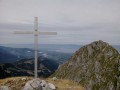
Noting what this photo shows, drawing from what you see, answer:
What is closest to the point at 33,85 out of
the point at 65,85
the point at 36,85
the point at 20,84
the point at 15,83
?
the point at 36,85

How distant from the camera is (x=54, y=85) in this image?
41062 mm

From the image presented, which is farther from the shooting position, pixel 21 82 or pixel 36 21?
pixel 21 82

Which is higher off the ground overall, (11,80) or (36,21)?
(36,21)

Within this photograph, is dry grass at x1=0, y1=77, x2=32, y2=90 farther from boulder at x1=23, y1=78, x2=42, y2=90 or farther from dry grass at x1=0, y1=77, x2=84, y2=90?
boulder at x1=23, y1=78, x2=42, y2=90

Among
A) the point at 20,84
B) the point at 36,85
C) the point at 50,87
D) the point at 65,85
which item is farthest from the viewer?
the point at 65,85

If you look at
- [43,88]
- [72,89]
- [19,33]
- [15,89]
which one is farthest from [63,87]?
[19,33]

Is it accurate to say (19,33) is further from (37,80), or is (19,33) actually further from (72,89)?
(72,89)

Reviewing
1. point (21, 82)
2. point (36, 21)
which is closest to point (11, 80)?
point (21, 82)

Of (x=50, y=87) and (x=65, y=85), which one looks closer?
(x=50, y=87)

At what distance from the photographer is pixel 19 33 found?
38.9 m

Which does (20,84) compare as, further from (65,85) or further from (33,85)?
(65,85)

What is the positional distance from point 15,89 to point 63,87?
7677 millimetres

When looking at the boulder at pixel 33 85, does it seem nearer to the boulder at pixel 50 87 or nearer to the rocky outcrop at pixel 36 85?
the rocky outcrop at pixel 36 85

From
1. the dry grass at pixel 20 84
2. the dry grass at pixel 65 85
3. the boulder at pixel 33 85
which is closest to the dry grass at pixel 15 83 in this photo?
the dry grass at pixel 20 84
